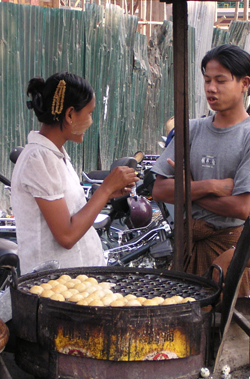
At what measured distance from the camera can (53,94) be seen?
8.97 feet

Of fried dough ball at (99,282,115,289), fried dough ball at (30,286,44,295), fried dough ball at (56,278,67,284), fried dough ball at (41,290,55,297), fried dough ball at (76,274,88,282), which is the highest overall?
fried dough ball at (41,290,55,297)

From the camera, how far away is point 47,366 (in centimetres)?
199

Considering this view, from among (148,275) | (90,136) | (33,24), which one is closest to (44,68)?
(33,24)

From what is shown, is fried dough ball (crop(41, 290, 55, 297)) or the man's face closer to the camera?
fried dough ball (crop(41, 290, 55, 297))

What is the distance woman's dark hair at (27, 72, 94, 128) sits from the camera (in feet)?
8.98

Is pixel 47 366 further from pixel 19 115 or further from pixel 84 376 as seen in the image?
pixel 19 115

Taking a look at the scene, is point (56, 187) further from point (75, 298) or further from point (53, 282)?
point (75, 298)

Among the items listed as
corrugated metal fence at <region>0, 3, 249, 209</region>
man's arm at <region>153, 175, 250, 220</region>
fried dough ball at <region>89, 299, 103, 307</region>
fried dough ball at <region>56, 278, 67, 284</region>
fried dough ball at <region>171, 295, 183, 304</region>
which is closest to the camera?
fried dough ball at <region>89, 299, 103, 307</region>

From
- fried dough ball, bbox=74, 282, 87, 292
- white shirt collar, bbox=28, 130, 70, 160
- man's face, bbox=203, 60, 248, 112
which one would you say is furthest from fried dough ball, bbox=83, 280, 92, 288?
man's face, bbox=203, 60, 248, 112

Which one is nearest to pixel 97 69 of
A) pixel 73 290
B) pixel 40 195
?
pixel 40 195

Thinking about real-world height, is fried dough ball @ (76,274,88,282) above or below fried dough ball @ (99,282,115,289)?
above

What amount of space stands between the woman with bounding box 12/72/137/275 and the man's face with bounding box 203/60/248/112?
0.70 meters

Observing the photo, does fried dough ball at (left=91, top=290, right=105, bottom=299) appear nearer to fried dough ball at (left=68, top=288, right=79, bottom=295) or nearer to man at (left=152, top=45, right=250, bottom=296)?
fried dough ball at (left=68, top=288, right=79, bottom=295)

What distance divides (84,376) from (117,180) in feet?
3.71
